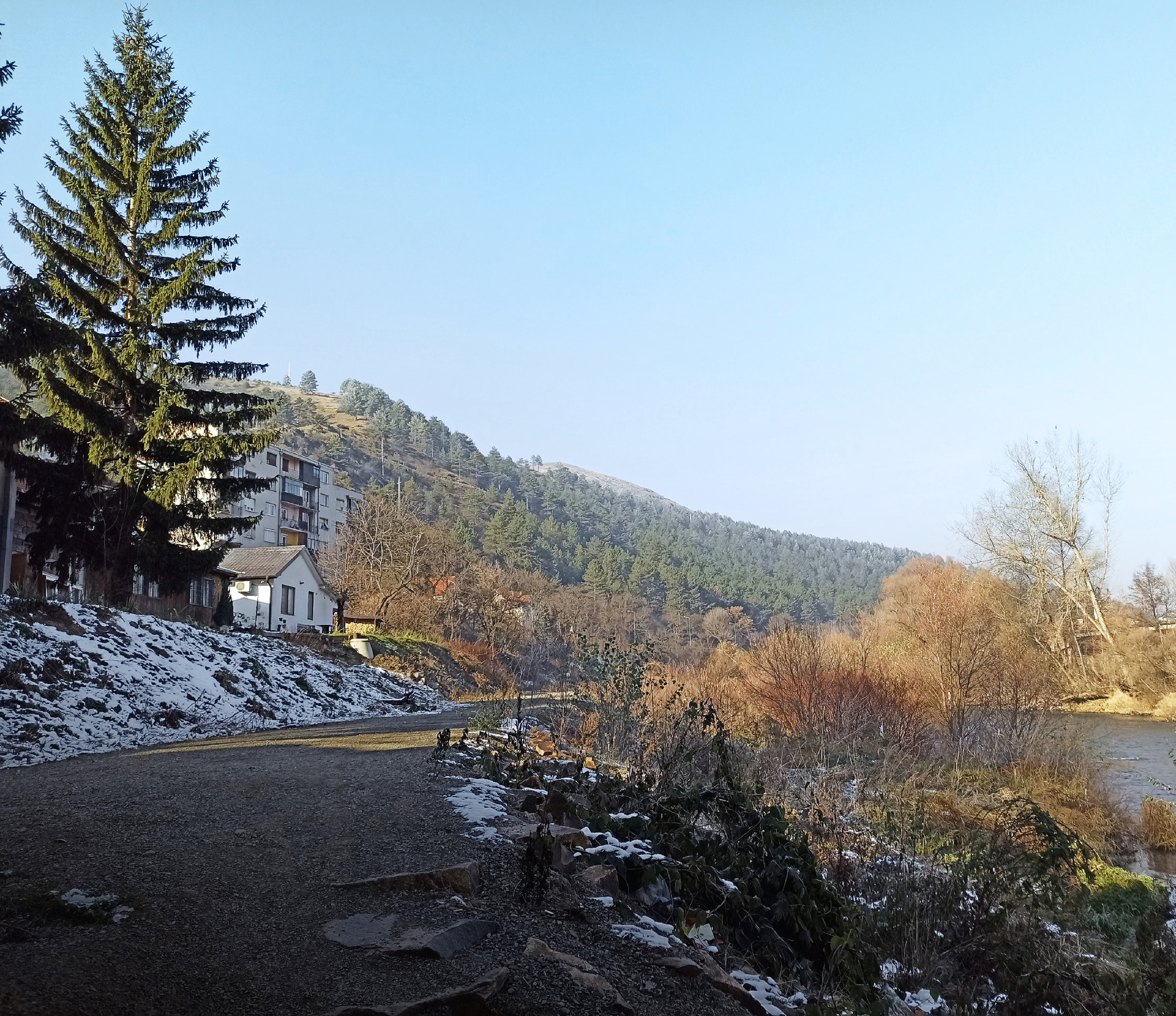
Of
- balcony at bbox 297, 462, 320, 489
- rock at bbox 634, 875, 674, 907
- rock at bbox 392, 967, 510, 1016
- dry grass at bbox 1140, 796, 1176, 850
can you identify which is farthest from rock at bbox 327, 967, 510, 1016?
balcony at bbox 297, 462, 320, 489

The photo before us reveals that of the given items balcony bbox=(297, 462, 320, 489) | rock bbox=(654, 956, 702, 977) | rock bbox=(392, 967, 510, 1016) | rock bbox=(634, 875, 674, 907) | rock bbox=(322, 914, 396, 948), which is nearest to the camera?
rock bbox=(392, 967, 510, 1016)

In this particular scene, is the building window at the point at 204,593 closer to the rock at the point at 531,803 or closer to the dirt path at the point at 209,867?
the dirt path at the point at 209,867

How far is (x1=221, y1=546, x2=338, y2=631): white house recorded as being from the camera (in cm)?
4156

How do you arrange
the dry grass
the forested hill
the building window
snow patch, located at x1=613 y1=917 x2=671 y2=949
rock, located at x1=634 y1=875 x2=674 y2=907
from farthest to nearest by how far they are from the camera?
the forested hill → the building window → the dry grass → rock, located at x1=634 y1=875 x2=674 y2=907 → snow patch, located at x1=613 y1=917 x2=671 y2=949

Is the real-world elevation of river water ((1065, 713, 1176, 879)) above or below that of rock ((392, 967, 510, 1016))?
below

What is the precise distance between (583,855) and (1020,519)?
41.1 m

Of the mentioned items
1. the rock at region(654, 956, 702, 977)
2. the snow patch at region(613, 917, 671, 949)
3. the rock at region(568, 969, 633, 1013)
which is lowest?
the rock at region(654, 956, 702, 977)

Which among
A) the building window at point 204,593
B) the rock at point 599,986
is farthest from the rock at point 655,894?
the building window at point 204,593

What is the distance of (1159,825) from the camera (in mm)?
16141

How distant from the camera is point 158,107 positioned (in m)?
21.4

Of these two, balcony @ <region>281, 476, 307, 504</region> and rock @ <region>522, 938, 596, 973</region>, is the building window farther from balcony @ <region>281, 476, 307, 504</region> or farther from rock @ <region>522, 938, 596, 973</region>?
Result: balcony @ <region>281, 476, 307, 504</region>

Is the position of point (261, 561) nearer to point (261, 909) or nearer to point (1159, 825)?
point (1159, 825)

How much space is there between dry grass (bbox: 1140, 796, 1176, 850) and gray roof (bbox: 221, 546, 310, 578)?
115ft

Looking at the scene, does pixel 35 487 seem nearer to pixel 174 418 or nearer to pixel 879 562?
pixel 174 418
